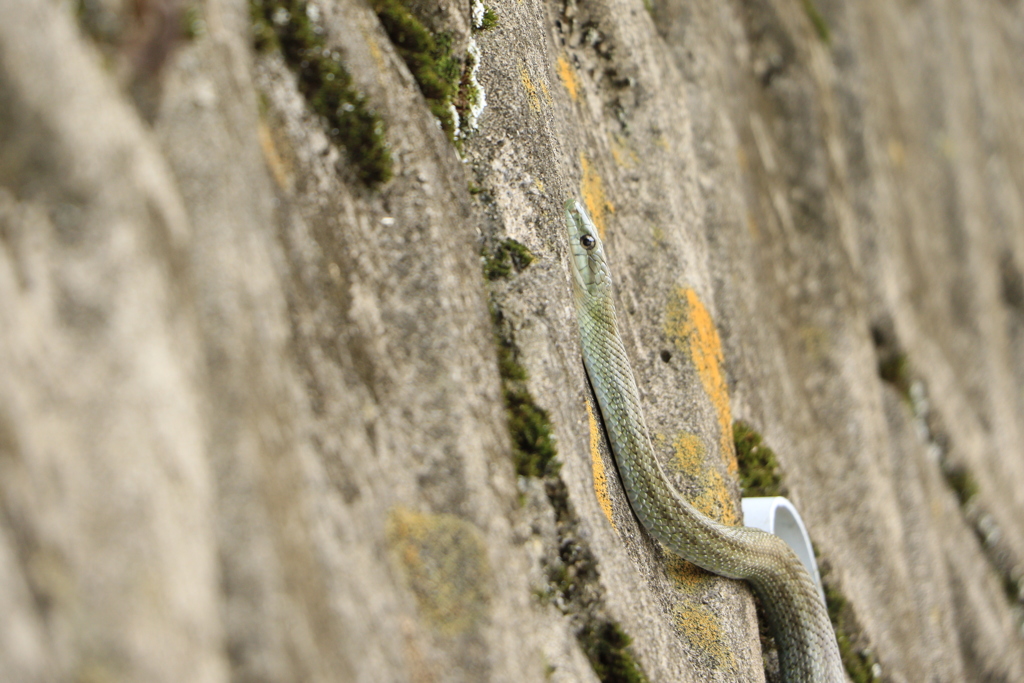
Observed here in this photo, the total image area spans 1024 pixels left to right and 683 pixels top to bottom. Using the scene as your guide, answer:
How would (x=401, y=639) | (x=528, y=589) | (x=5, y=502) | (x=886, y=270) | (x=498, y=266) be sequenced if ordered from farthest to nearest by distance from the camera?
(x=886, y=270) → (x=498, y=266) → (x=528, y=589) → (x=401, y=639) → (x=5, y=502)

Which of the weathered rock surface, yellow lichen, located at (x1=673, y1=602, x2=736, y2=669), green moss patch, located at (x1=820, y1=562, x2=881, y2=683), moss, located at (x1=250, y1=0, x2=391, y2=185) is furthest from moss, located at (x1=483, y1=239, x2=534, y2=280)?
green moss patch, located at (x1=820, y1=562, x2=881, y2=683)

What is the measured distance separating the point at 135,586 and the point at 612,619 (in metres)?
2.13

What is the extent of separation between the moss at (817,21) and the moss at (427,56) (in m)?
7.31

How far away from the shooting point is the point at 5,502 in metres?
1.55

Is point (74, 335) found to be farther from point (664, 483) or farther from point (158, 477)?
point (664, 483)

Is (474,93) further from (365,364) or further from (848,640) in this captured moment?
(848,640)

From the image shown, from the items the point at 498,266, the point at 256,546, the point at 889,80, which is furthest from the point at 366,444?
the point at 889,80

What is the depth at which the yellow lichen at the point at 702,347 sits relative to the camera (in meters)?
4.86

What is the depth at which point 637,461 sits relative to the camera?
3941mm

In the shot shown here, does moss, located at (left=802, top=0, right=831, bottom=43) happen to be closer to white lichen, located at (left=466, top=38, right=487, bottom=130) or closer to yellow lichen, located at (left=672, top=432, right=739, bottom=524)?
yellow lichen, located at (left=672, top=432, right=739, bottom=524)

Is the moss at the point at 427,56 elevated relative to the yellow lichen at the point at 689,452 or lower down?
elevated

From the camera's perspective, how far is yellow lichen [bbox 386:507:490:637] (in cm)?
235

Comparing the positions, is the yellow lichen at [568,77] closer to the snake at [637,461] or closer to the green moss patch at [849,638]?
the snake at [637,461]

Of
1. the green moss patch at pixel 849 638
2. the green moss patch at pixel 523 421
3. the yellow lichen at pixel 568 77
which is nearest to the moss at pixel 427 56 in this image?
A: the green moss patch at pixel 523 421
